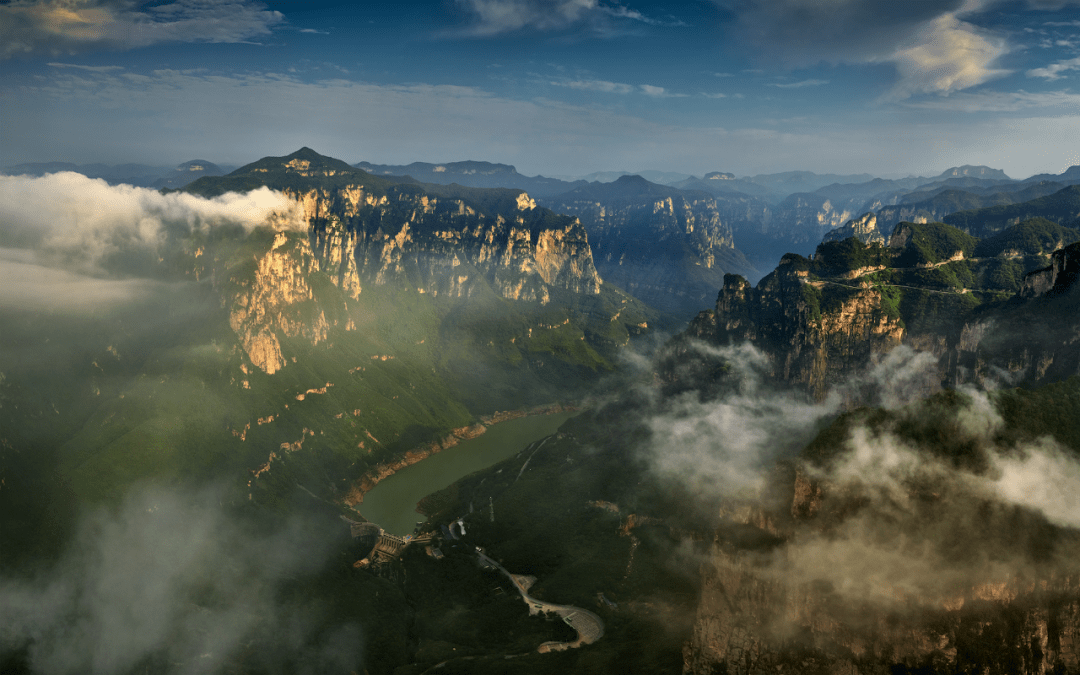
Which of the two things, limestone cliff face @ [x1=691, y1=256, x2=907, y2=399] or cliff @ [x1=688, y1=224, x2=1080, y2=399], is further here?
limestone cliff face @ [x1=691, y1=256, x2=907, y2=399]

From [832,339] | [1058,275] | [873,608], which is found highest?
[1058,275]

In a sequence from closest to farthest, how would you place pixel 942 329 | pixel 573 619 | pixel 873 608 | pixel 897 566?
pixel 873 608 → pixel 897 566 → pixel 573 619 → pixel 942 329

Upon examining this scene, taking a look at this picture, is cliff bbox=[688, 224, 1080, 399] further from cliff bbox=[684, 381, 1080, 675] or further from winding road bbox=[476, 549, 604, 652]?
winding road bbox=[476, 549, 604, 652]

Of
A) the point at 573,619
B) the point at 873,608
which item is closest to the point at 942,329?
the point at 573,619

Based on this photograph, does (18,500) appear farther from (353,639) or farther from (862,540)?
(862,540)

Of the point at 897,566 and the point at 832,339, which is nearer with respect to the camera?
the point at 897,566

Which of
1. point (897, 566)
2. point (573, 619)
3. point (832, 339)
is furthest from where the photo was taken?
point (832, 339)

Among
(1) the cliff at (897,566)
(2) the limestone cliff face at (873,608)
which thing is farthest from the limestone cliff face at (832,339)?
(2) the limestone cliff face at (873,608)

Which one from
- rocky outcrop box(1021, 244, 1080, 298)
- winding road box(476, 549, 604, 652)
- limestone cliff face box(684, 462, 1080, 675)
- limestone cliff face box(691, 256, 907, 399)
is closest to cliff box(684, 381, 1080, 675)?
limestone cliff face box(684, 462, 1080, 675)

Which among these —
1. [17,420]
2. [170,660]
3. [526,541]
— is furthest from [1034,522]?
[17,420]

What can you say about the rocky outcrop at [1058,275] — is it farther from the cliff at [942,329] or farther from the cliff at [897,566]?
the cliff at [897,566]

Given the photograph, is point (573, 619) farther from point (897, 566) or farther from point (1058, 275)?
point (1058, 275)

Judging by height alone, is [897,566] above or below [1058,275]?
below
